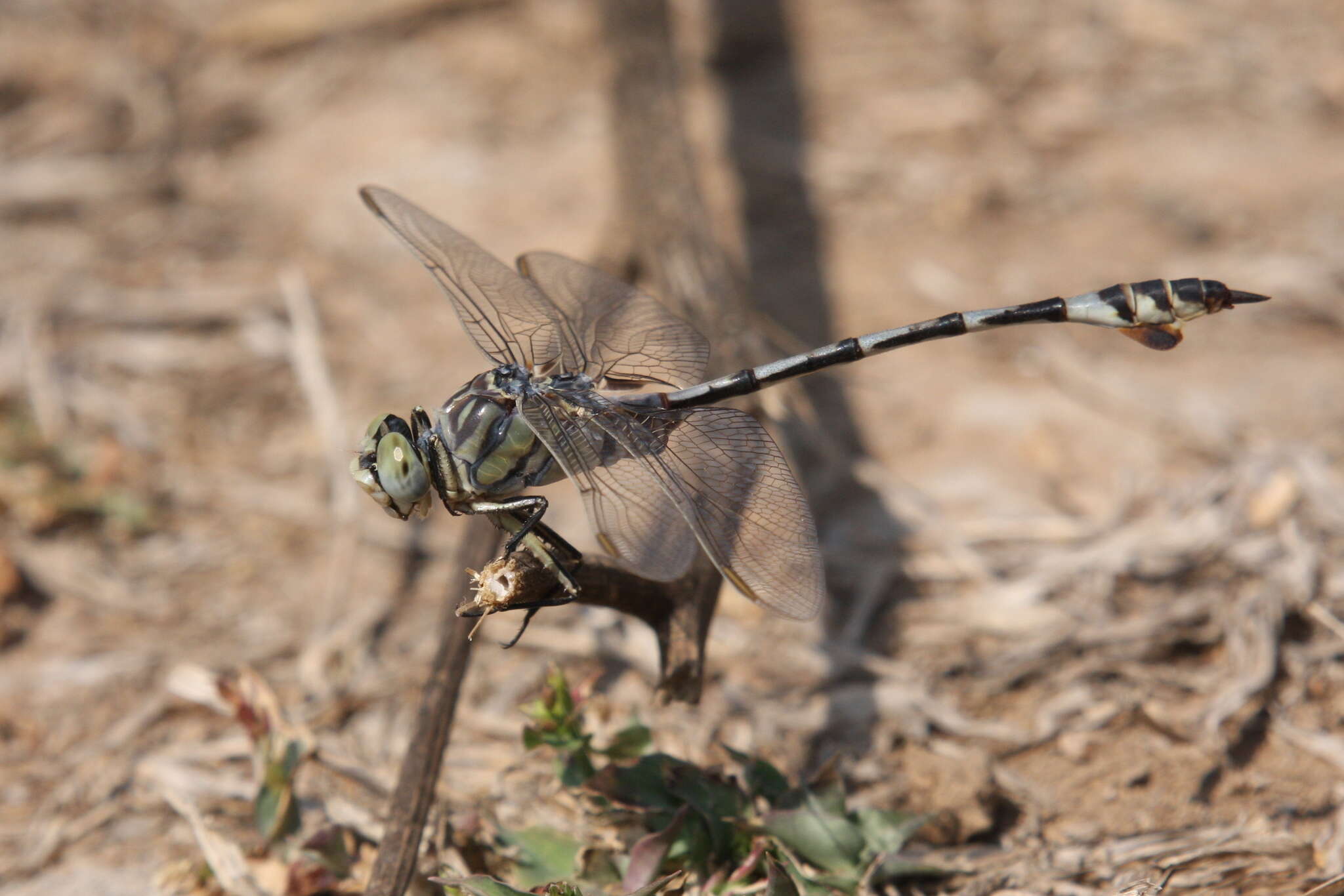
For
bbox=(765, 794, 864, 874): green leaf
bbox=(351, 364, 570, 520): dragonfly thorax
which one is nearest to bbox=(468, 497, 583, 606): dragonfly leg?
bbox=(351, 364, 570, 520): dragonfly thorax

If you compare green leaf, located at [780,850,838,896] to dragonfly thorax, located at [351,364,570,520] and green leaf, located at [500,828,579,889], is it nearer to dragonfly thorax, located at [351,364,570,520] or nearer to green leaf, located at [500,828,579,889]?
green leaf, located at [500,828,579,889]

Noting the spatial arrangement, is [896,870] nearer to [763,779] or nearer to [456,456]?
[763,779]

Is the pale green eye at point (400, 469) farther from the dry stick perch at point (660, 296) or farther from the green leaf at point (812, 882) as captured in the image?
the green leaf at point (812, 882)

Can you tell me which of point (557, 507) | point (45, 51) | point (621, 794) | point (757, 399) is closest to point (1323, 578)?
point (757, 399)

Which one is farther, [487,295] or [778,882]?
[487,295]

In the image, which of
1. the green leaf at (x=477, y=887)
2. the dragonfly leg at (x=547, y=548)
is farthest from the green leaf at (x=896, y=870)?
the dragonfly leg at (x=547, y=548)

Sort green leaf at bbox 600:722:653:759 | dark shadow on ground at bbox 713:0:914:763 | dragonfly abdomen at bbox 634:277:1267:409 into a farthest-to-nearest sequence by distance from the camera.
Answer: dark shadow on ground at bbox 713:0:914:763
dragonfly abdomen at bbox 634:277:1267:409
green leaf at bbox 600:722:653:759

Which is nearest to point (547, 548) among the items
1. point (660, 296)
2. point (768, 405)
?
point (768, 405)

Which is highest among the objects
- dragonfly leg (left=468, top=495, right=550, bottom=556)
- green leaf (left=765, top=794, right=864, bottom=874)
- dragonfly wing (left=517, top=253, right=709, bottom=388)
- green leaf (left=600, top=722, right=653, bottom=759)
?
dragonfly wing (left=517, top=253, right=709, bottom=388)
